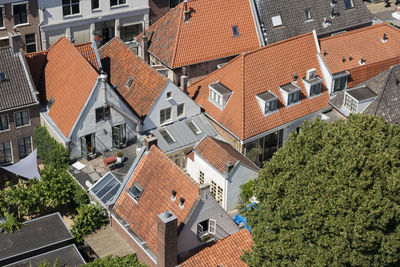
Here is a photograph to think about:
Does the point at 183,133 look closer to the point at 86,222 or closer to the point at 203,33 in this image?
the point at 203,33

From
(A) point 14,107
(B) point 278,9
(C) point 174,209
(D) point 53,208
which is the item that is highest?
(B) point 278,9

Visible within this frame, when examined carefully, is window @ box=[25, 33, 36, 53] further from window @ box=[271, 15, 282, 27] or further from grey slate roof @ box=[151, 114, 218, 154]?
window @ box=[271, 15, 282, 27]

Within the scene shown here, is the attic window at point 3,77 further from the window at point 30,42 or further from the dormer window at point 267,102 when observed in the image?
the dormer window at point 267,102

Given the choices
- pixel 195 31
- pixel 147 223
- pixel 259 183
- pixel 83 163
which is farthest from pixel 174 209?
pixel 195 31

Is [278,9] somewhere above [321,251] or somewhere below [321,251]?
above

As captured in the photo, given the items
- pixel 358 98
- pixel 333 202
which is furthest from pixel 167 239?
pixel 358 98

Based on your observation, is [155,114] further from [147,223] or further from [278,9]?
[278,9]
